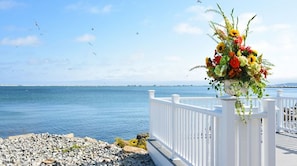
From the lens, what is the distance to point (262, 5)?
29.7ft

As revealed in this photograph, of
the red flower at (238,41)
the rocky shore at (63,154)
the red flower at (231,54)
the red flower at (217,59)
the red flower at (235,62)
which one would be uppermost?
the red flower at (238,41)

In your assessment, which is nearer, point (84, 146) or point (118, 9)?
point (84, 146)

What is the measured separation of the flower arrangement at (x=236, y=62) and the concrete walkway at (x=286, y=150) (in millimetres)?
1926

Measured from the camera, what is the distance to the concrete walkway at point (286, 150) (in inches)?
184

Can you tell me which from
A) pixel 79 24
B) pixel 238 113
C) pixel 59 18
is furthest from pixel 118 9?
pixel 238 113

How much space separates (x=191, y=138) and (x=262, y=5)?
21.0 feet

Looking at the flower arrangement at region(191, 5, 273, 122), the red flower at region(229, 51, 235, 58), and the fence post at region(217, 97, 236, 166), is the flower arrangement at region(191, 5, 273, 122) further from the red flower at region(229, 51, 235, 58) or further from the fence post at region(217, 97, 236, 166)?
the fence post at region(217, 97, 236, 166)

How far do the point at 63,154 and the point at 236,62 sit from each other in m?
5.14

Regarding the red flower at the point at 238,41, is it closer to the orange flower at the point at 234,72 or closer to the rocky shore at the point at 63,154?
the orange flower at the point at 234,72

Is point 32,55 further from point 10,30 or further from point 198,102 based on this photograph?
point 198,102

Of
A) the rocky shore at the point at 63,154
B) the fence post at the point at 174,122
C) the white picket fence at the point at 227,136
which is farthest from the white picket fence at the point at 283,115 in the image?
the white picket fence at the point at 227,136

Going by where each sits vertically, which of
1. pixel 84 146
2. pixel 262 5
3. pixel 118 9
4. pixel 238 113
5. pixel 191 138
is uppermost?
pixel 118 9

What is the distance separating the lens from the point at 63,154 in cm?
704

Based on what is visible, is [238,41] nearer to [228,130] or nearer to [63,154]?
[228,130]
